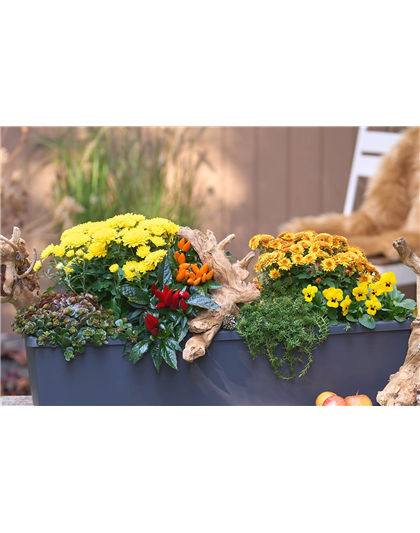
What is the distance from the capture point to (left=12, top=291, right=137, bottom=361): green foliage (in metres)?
1.39

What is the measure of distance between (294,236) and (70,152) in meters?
2.21

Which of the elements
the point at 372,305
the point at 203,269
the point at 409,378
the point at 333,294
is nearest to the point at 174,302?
the point at 203,269

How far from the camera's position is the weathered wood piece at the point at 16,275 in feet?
4.79

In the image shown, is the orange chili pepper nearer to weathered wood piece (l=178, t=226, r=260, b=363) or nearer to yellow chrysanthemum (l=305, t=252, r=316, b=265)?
weathered wood piece (l=178, t=226, r=260, b=363)

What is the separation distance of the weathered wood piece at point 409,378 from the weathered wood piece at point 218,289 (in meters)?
0.44

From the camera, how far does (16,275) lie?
1.49 m

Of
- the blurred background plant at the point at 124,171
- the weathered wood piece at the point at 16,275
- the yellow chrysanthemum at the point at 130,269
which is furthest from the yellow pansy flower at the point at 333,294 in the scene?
the blurred background plant at the point at 124,171

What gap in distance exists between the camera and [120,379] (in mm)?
1432

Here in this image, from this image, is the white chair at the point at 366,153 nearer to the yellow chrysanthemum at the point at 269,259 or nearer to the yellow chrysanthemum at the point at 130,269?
the yellow chrysanthemum at the point at 269,259

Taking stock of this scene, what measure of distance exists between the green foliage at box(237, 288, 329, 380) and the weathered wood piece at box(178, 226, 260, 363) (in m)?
0.04

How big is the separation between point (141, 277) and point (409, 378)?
81 centimetres

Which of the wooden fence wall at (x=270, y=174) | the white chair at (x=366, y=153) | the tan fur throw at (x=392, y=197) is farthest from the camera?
the wooden fence wall at (x=270, y=174)

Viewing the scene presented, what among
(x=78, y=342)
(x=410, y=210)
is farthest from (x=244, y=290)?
(x=410, y=210)

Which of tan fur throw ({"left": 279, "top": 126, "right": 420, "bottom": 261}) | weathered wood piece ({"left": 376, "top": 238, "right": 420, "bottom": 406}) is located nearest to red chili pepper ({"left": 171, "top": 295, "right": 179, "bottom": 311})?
weathered wood piece ({"left": 376, "top": 238, "right": 420, "bottom": 406})
